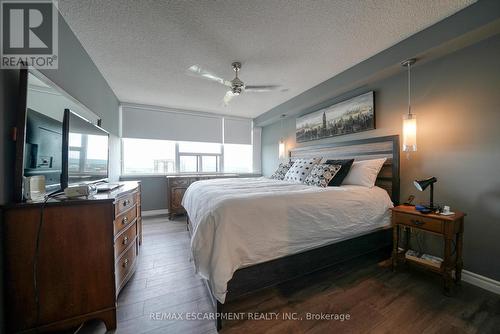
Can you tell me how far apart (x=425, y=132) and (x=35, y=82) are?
358 cm

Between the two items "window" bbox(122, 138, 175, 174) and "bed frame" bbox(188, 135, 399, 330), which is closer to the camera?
"bed frame" bbox(188, 135, 399, 330)

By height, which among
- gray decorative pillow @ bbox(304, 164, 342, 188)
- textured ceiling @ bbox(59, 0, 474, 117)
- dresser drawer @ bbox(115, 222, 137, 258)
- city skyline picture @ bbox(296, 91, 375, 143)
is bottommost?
dresser drawer @ bbox(115, 222, 137, 258)

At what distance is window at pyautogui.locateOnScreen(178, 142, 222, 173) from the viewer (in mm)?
4781

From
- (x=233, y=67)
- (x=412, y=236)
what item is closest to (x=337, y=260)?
(x=412, y=236)

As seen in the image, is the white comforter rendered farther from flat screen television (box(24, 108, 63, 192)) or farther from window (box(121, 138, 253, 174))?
window (box(121, 138, 253, 174))

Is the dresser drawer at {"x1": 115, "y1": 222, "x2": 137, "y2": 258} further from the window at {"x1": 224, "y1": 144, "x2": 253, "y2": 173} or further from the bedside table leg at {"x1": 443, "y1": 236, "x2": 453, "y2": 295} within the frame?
the window at {"x1": 224, "y1": 144, "x2": 253, "y2": 173}

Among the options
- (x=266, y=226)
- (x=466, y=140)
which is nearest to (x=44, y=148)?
(x=266, y=226)

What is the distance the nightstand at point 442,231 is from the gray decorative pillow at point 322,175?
29.0 inches

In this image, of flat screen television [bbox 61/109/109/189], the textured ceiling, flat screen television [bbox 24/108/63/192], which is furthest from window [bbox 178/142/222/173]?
flat screen television [bbox 24/108/63/192]

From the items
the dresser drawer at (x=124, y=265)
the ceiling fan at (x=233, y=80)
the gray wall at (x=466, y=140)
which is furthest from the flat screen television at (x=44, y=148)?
the gray wall at (x=466, y=140)

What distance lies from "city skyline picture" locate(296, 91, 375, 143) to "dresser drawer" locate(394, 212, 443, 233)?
1.32m

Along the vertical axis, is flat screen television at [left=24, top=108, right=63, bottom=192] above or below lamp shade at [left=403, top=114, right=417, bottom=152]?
below

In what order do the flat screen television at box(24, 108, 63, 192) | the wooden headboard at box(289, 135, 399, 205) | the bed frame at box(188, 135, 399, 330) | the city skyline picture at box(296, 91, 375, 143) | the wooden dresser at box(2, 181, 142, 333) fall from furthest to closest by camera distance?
the city skyline picture at box(296, 91, 375, 143) < the wooden headboard at box(289, 135, 399, 205) < the bed frame at box(188, 135, 399, 330) < the flat screen television at box(24, 108, 63, 192) < the wooden dresser at box(2, 181, 142, 333)

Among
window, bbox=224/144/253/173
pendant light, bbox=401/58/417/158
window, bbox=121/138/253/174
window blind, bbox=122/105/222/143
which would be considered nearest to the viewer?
pendant light, bbox=401/58/417/158
